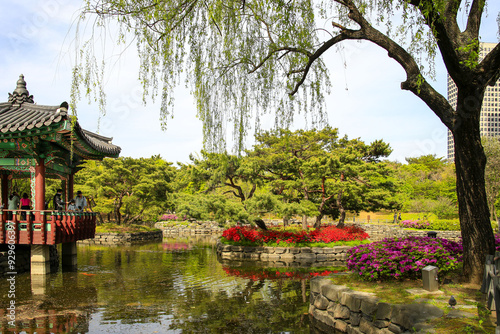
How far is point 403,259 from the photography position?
687 cm

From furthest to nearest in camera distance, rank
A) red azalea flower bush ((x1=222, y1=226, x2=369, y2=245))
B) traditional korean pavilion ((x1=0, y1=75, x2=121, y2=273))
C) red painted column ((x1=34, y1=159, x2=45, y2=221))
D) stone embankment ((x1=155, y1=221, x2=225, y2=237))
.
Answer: stone embankment ((x1=155, y1=221, x2=225, y2=237)), red azalea flower bush ((x1=222, y1=226, x2=369, y2=245)), red painted column ((x1=34, y1=159, x2=45, y2=221)), traditional korean pavilion ((x1=0, y1=75, x2=121, y2=273))

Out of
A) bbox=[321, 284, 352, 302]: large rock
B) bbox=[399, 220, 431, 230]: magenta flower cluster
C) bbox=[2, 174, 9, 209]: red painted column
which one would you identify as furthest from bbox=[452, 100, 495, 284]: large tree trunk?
bbox=[399, 220, 431, 230]: magenta flower cluster

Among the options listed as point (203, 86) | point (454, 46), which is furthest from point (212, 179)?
point (454, 46)

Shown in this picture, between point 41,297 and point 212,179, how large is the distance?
9.96m

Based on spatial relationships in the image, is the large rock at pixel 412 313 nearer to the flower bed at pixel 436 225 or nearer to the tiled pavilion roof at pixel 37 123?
the tiled pavilion roof at pixel 37 123

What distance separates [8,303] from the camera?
757 centimetres

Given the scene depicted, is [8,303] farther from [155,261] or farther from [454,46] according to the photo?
[454,46]

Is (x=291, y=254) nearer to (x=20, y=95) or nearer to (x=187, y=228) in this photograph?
(x=20, y=95)

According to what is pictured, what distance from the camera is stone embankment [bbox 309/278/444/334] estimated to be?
488 centimetres

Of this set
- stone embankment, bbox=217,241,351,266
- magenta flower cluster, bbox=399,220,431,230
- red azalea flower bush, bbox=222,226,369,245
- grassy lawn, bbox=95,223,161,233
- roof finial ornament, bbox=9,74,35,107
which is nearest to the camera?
roof finial ornament, bbox=9,74,35,107

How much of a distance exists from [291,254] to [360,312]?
10.5 meters

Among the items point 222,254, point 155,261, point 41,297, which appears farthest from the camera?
point 222,254

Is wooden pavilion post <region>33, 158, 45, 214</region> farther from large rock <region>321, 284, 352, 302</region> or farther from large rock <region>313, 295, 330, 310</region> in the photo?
large rock <region>321, 284, 352, 302</region>

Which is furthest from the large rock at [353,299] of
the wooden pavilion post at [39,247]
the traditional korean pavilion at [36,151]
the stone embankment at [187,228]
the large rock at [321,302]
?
the stone embankment at [187,228]
